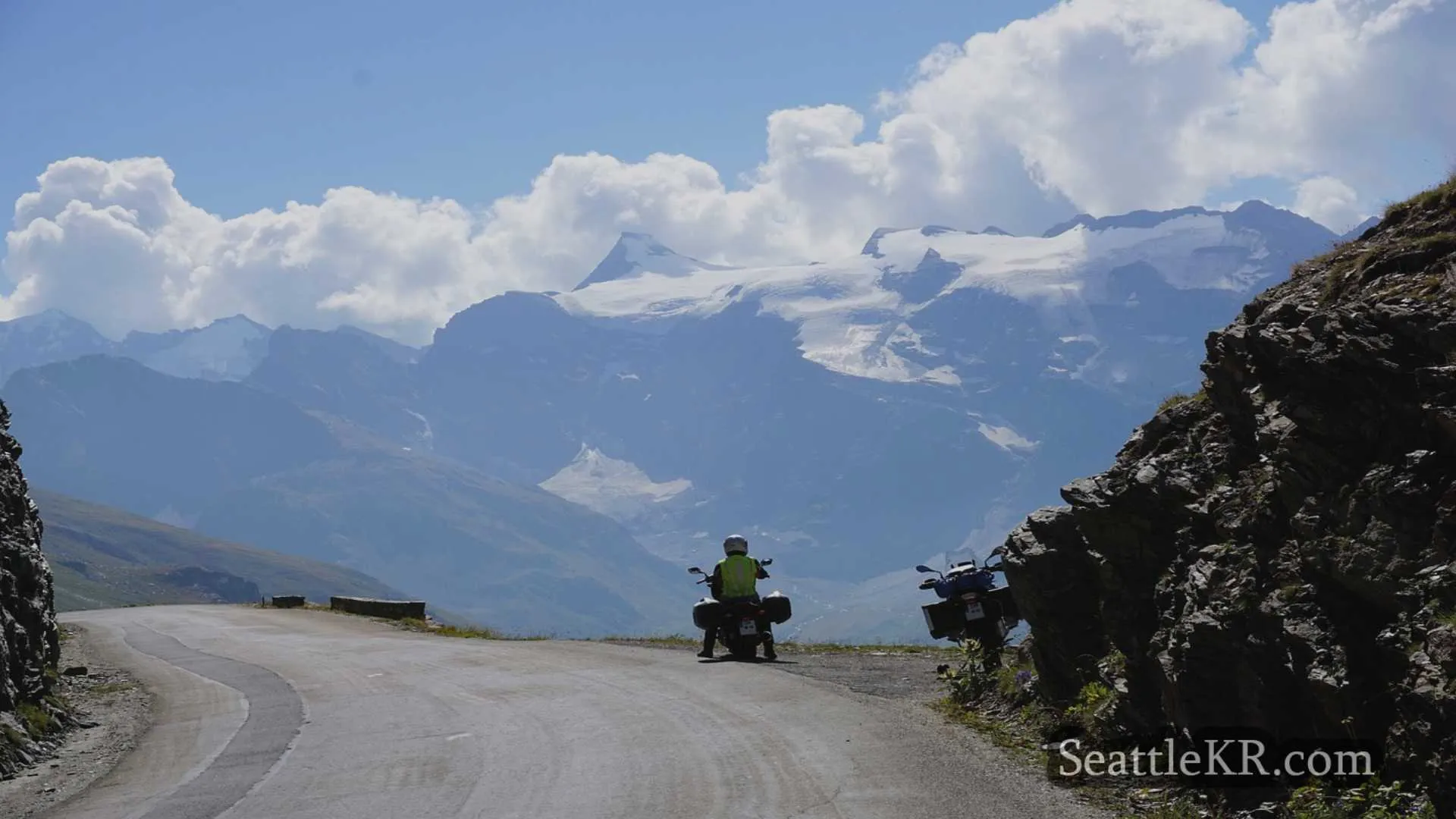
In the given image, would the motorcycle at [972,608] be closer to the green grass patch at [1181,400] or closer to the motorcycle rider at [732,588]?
the motorcycle rider at [732,588]

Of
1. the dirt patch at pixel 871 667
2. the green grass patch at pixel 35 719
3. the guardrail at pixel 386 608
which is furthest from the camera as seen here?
the guardrail at pixel 386 608

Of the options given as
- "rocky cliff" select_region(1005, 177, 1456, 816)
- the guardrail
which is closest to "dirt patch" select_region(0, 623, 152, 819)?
"rocky cliff" select_region(1005, 177, 1456, 816)

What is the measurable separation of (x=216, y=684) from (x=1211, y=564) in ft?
59.0

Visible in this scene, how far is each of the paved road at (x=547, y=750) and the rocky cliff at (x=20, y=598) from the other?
1969 mm

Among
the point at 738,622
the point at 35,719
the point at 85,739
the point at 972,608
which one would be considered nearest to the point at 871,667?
the point at 738,622

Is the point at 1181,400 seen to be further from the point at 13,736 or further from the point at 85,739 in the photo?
the point at 85,739

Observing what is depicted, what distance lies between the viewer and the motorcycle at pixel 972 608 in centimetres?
2017

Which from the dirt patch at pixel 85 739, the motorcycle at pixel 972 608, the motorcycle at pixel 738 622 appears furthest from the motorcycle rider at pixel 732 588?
the dirt patch at pixel 85 739

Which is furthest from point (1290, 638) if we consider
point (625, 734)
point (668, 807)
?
point (625, 734)

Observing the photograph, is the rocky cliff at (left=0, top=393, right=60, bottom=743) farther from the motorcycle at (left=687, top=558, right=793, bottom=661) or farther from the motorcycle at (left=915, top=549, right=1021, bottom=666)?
the motorcycle at (left=915, top=549, right=1021, bottom=666)

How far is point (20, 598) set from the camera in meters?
21.0

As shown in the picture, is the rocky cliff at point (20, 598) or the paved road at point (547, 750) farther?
the rocky cliff at point (20, 598)

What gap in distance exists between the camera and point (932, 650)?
90.4 ft

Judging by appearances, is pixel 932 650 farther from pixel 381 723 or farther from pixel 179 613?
pixel 179 613
